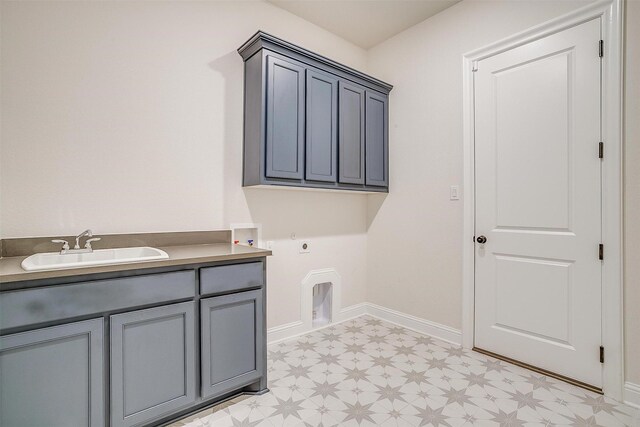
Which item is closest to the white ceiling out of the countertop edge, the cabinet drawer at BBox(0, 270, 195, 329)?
the countertop edge

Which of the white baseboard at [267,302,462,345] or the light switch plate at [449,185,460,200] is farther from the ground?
the light switch plate at [449,185,460,200]

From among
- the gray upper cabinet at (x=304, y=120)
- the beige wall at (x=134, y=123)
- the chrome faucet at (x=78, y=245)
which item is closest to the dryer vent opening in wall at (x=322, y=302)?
the beige wall at (x=134, y=123)

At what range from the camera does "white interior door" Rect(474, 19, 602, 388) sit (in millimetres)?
1951

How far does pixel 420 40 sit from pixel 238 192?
6.99 feet

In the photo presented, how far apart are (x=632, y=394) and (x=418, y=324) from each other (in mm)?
1384

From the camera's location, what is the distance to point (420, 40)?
9.39ft

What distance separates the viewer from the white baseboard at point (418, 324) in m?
2.61

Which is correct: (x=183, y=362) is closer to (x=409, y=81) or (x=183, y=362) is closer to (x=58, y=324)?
(x=58, y=324)

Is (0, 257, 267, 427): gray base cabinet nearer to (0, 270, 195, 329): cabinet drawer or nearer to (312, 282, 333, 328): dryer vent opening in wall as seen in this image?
(0, 270, 195, 329): cabinet drawer

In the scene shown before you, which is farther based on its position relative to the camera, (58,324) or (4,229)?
(4,229)

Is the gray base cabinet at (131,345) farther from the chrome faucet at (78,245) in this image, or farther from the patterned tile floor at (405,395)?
the chrome faucet at (78,245)

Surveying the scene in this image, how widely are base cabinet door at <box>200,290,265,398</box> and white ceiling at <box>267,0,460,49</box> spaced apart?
2.36m

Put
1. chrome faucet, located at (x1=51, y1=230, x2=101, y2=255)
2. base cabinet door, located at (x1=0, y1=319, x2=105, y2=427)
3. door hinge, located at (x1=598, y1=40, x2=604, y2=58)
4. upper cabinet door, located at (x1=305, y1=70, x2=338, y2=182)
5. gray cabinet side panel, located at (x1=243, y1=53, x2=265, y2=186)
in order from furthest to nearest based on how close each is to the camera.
→ upper cabinet door, located at (x1=305, y1=70, x2=338, y2=182) < gray cabinet side panel, located at (x1=243, y1=53, x2=265, y2=186) < door hinge, located at (x1=598, y1=40, x2=604, y2=58) < chrome faucet, located at (x1=51, y1=230, x2=101, y2=255) < base cabinet door, located at (x1=0, y1=319, x2=105, y2=427)

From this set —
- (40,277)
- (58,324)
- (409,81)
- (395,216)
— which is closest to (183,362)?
(58,324)
